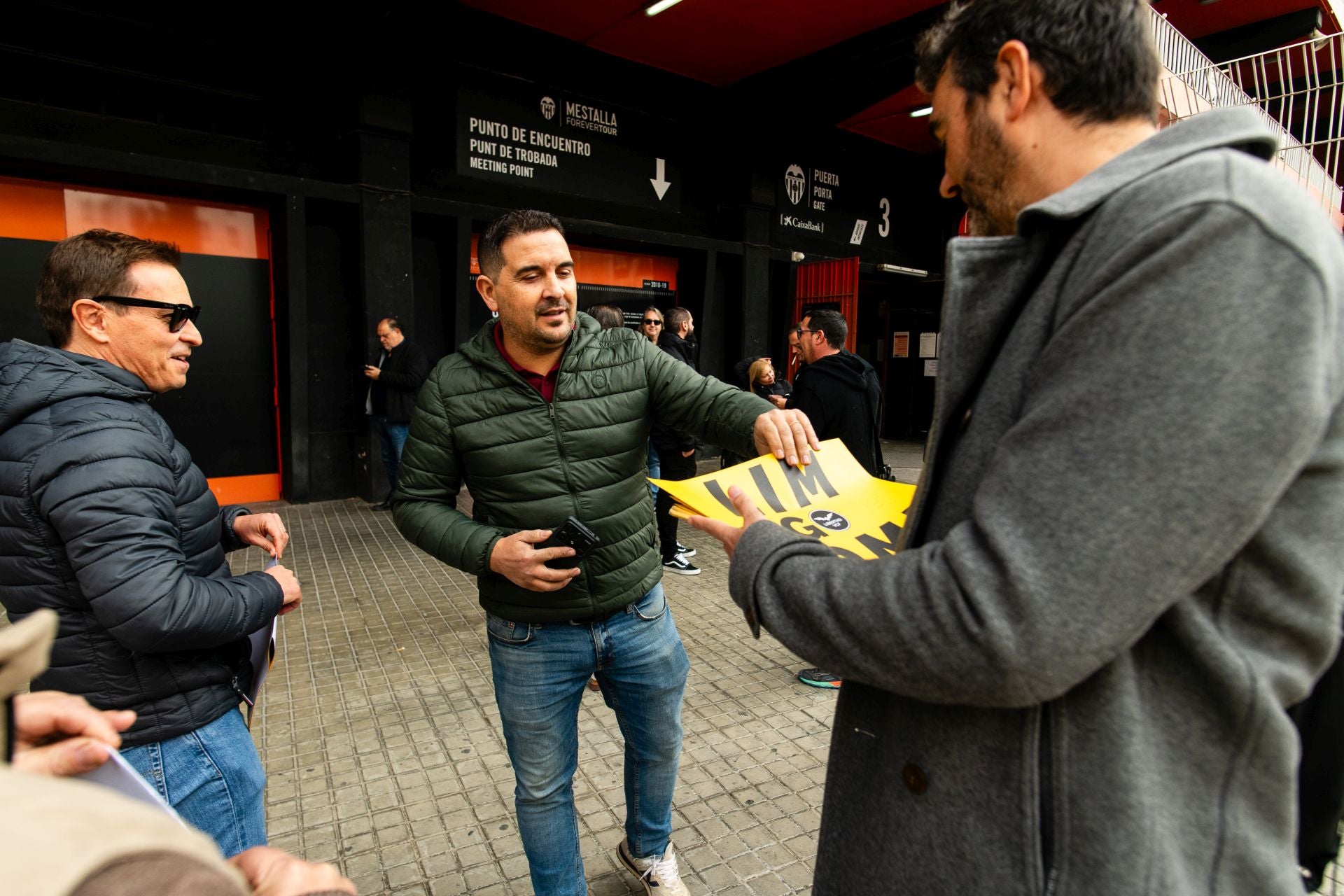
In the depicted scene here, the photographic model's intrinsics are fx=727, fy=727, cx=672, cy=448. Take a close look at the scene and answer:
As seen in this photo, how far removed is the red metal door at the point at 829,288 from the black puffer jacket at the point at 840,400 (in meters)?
6.13

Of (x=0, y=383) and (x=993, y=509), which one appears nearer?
(x=993, y=509)

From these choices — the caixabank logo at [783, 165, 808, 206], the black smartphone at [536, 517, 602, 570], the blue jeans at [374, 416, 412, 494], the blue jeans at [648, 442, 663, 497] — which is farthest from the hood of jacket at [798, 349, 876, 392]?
the caixabank logo at [783, 165, 808, 206]

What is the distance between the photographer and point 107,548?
4.90ft

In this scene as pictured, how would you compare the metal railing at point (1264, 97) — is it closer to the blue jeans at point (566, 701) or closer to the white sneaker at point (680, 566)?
the blue jeans at point (566, 701)

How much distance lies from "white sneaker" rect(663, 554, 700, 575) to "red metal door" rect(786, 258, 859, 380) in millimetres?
5145

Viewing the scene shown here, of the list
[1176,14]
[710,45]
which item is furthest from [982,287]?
[1176,14]

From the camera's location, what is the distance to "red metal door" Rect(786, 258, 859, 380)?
→ 34.7 ft

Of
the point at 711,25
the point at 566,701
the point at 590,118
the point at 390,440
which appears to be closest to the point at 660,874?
the point at 566,701

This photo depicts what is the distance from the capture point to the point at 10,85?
5.83 metres

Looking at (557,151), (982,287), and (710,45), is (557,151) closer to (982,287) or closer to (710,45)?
(710,45)

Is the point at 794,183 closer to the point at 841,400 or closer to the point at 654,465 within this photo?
the point at 654,465

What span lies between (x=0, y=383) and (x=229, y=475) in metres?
6.71

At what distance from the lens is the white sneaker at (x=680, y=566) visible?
Answer: 5.99m

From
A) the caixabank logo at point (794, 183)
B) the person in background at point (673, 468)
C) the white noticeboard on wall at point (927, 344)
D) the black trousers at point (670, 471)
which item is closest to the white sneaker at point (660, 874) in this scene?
the person in background at point (673, 468)
